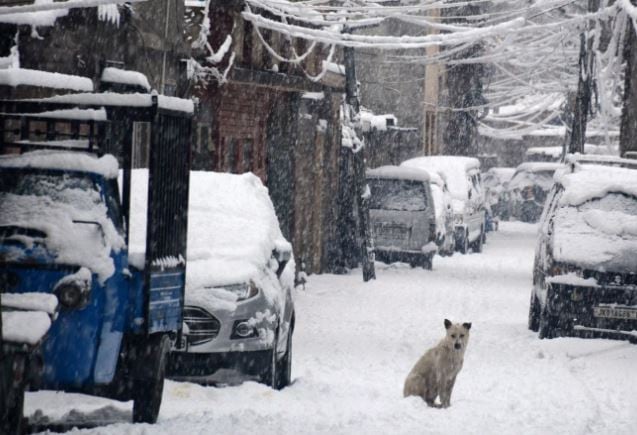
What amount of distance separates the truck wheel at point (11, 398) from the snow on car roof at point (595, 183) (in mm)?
9737

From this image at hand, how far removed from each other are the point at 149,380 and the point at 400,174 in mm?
17806

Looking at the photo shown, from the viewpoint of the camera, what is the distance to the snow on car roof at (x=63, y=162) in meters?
8.20

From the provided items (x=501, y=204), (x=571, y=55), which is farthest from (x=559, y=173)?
(x=501, y=204)

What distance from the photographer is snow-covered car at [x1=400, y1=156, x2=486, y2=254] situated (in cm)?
3072

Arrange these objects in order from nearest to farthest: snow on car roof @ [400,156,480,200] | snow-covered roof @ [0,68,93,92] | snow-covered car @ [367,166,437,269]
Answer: snow-covered roof @ [0,68,93,92] < snow-covered car @ [367,166,437,269] < snow on car roof @ [400,156,480,200]

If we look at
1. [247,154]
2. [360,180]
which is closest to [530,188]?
[360,180]

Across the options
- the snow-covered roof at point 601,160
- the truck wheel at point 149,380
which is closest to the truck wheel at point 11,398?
the truck wheel at point 149,380

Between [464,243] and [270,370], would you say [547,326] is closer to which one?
[270,370]

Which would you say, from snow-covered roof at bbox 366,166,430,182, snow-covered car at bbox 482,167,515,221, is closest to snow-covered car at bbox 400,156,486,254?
snow-covered roof at bbox 366,166,430,182

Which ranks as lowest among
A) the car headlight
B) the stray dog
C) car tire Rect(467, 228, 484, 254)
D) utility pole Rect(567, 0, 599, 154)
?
car tire Rect(467, 228, 484, 254)

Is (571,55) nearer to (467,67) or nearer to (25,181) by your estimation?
(467,67)

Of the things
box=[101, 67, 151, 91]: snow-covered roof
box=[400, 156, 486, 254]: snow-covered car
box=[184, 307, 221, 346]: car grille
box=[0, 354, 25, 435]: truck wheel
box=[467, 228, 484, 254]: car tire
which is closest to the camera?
box=[0, 354, 25, 435]: truck wheel

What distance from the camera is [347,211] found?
2662 cm

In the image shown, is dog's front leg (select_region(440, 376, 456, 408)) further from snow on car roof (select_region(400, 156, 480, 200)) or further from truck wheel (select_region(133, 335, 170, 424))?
snow on car roof (select_region(400, 156, 480, 200))
